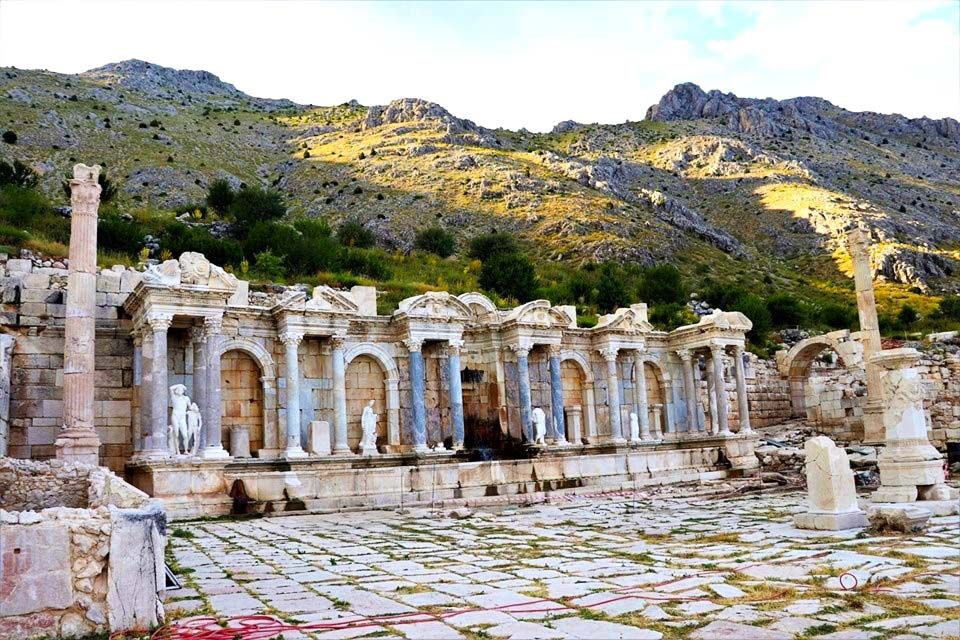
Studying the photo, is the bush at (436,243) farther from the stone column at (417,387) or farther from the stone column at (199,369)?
the stone column at (199,369)

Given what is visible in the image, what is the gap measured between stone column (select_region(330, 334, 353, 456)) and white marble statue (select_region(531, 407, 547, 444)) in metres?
5.72

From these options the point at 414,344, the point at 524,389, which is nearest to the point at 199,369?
the point at 414,344

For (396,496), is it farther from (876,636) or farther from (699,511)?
(876,636)

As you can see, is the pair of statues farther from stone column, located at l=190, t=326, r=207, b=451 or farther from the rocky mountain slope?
the rocky mountain slope

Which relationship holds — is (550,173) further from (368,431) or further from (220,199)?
(368,431)

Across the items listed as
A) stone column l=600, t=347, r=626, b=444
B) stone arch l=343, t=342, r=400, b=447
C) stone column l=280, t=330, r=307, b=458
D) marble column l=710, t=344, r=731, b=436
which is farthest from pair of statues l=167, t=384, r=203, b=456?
marble column l=710, t=344, r=731, b=436

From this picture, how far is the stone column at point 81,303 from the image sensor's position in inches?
561

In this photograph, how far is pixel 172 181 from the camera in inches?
2264

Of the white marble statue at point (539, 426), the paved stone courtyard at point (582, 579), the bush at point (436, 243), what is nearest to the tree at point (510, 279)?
the bush at point (436, 243)

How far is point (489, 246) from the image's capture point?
165ft

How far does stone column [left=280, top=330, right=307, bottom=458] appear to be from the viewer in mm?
19547

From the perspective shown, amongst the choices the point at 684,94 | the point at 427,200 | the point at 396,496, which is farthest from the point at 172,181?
the point at 684,94

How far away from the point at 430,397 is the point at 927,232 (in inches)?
2248

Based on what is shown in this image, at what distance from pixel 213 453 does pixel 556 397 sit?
10727 mm
